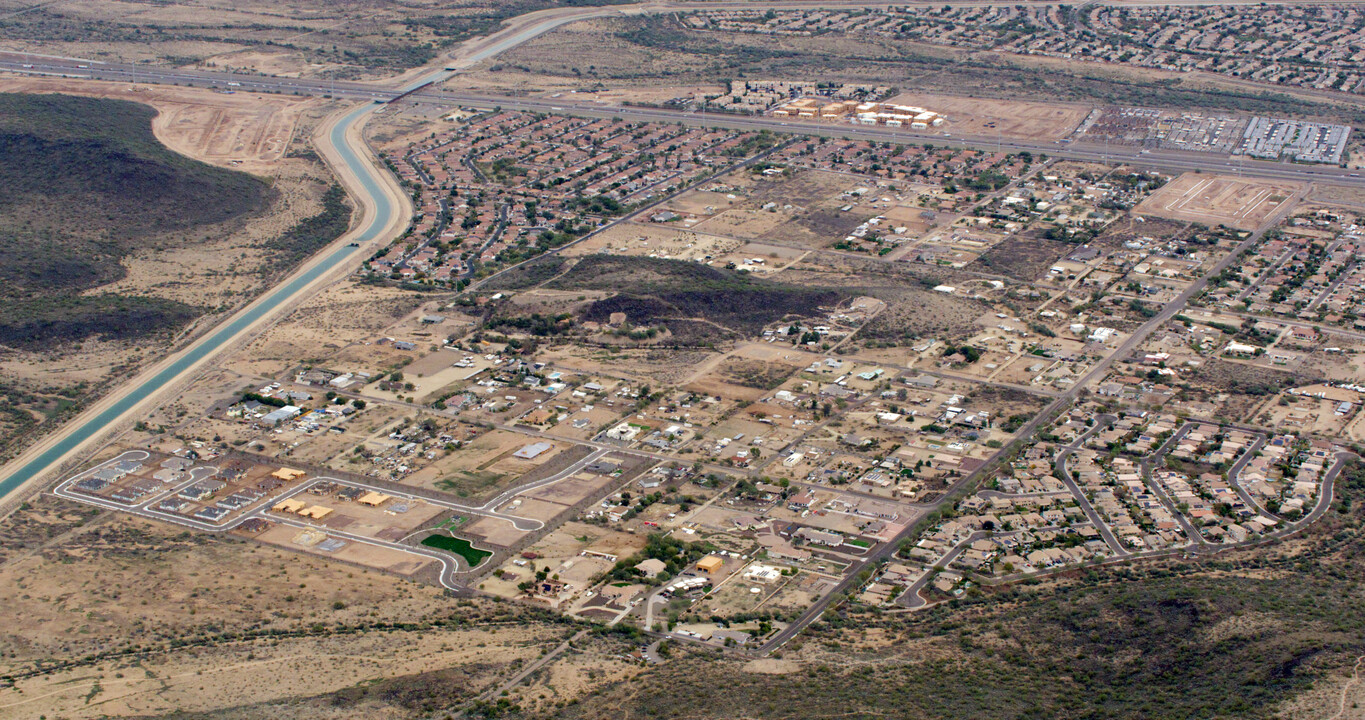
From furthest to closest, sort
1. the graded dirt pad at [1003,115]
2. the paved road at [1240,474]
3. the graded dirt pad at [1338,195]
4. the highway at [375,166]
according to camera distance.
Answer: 1. the graded dirt pad at [1003,115]
2. the graded dirt pad at [1338,195]
3. the highway at [375,166]
4. the paved road at [1240,474]

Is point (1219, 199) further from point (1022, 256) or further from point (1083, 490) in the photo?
point (1083, 490)

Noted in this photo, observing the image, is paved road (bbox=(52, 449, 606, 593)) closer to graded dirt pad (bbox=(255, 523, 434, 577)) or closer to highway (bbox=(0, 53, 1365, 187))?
graded dirt pad (bbox=(255, 523, 434, 577))

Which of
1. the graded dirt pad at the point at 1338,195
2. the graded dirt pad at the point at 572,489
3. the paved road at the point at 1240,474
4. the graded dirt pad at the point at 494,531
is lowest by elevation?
the graded dirt pad at the point at 1338,195

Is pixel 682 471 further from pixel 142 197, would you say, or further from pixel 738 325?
pixel 142 197

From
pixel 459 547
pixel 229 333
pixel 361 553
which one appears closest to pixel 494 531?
pixel 459 547

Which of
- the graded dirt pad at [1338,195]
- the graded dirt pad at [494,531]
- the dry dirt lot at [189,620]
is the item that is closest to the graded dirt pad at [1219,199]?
the graded dirt pad at [1338,195]

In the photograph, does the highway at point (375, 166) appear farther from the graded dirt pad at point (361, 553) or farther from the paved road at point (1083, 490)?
the paved road at point (1083, 490)

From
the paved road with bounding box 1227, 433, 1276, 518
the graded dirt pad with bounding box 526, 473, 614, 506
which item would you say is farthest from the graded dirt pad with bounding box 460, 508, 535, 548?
the paved road with bounding box 1227, 433, 1276, 518
